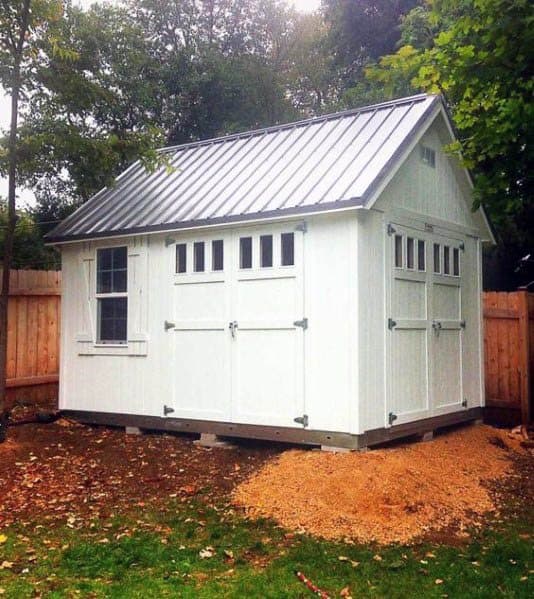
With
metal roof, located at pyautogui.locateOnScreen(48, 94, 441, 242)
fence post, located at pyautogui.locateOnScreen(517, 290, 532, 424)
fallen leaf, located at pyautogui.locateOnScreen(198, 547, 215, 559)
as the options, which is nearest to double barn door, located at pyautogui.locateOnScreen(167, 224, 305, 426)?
metal roof, located at pyautogui.locateOnScreen(48, 94, 441, 242)

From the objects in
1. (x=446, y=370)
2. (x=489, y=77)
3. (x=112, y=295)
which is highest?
(x=489, y=77)

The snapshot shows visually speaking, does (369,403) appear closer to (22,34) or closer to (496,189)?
(496,189)

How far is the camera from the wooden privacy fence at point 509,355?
10289 millimetres

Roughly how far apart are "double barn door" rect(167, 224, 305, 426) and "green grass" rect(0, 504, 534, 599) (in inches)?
84.6

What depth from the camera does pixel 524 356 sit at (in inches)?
404

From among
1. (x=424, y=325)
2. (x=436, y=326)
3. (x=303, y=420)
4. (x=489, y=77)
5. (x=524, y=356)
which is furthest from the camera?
(x=524, y=356)

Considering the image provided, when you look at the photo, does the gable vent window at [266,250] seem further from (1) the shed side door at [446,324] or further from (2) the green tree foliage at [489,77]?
(1) the shed side door at [446,324]

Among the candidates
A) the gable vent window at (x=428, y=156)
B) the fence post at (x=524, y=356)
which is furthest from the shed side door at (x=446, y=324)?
the fence post at (x=524, y=356)

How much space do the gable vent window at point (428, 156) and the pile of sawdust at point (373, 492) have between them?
142 inches

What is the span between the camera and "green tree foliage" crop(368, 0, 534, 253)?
22.2 ft

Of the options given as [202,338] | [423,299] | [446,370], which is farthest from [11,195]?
[446,370]

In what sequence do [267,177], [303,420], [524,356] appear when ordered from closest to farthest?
1. [303,420]
2. [267,177]
3. [524,356]

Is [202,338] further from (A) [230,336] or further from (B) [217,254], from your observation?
(B) [217,254]

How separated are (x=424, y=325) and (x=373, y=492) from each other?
2.90 m
